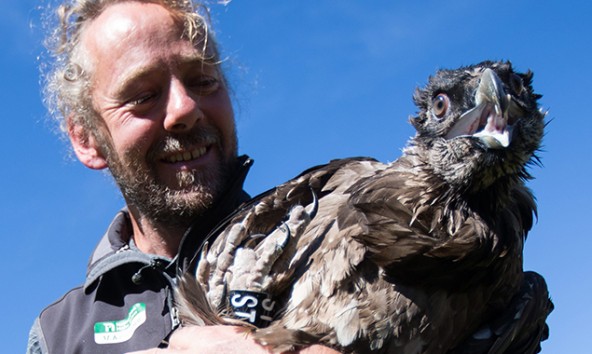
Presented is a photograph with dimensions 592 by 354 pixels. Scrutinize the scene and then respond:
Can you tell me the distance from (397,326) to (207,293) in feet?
3.93

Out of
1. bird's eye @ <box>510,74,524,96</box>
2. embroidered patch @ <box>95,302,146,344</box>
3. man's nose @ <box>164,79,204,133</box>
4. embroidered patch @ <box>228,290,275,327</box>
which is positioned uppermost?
man's nose @ <box>164,79,204,133</box>

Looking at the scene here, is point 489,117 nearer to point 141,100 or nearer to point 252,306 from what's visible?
point 252,306

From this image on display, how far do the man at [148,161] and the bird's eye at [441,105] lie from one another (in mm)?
1894

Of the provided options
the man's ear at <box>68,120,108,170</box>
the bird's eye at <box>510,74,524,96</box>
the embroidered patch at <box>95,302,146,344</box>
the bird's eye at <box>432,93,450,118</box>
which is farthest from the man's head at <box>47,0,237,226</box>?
the bird's eye at <box>510,74,524,96</box>

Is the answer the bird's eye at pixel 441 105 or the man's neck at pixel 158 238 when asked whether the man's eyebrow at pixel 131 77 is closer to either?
the man's neck at pixel 158 238

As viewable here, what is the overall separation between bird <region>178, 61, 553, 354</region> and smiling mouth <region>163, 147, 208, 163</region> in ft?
3.77

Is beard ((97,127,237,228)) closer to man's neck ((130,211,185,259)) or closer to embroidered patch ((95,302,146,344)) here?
man's neck ((130,211,185,259))

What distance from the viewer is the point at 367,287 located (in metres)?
4.42

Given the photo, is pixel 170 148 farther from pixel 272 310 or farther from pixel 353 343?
pixel 353 343

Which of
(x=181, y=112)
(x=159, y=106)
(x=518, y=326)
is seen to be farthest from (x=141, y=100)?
(x=518, y=326)

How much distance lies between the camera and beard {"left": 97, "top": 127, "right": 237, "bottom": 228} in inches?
227

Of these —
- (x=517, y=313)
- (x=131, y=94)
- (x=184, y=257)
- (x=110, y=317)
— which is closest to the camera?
(x=517, y=313)

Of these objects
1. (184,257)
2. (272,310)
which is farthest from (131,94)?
(272,310)

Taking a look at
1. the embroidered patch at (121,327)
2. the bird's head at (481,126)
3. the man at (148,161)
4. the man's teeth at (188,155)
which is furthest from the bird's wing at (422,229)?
the embroidered patch at (121,327)
